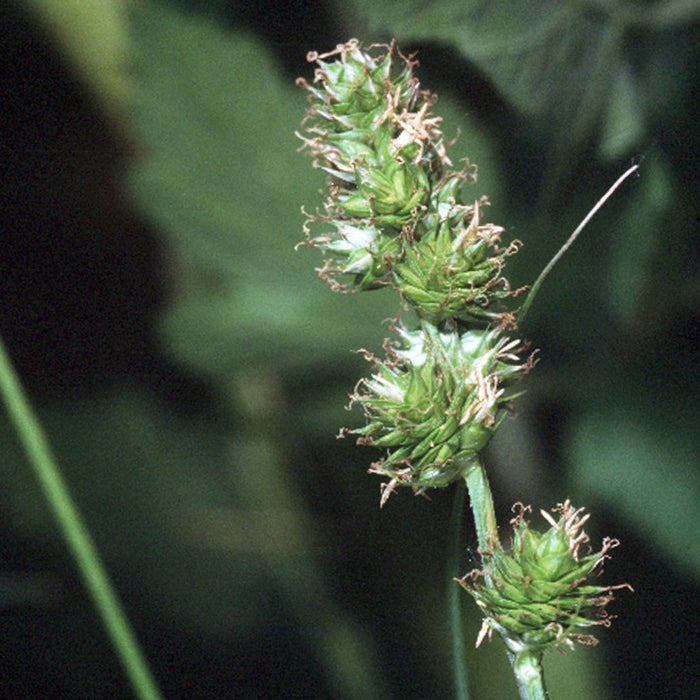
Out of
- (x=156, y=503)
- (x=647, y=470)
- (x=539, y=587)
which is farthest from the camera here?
(x=156, y=503)

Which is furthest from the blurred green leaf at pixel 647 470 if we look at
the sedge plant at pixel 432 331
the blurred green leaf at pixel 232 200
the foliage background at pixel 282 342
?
the sedge plant at pixel 432 331

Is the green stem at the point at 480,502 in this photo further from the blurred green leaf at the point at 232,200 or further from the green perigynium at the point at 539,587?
the blurred green leaf at the point at 232,200

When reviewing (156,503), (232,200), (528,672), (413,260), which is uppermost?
(232,200)

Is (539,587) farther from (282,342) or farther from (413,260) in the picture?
(282,342)

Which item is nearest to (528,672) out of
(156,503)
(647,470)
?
(647,470)

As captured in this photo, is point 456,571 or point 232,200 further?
point 232,200

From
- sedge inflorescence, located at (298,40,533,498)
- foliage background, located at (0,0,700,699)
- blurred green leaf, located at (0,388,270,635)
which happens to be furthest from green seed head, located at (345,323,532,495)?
blurred green leaf, located at (0,388,270,635)

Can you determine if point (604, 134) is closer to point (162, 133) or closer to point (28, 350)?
point (162, 133)
